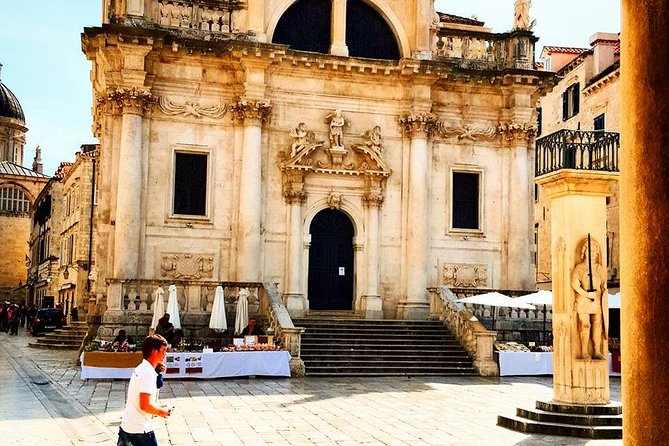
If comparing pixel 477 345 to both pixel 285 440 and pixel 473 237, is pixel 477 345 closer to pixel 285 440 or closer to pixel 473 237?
pixel 473 237

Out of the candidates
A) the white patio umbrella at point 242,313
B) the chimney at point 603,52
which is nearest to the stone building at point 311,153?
the white patio umbrella at point 242,313

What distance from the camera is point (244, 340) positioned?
76.6 ft

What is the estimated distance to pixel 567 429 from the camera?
13.3 metres

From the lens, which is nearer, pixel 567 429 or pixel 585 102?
pixel 567 429

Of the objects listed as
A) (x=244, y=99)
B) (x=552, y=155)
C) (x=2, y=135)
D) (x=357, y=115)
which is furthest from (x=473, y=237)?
(x=2, y=135)

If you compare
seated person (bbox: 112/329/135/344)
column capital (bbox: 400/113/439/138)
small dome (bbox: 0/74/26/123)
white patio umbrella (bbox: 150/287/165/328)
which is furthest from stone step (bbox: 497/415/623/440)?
small dome (bbox: 0/74/26/123)

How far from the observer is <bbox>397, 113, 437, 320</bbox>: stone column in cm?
2869

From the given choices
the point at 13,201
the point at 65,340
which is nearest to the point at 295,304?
the point at 65,340

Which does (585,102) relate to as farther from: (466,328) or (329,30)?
(466,328)

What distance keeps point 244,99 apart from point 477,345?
10924mm

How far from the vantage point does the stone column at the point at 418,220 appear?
28688mm

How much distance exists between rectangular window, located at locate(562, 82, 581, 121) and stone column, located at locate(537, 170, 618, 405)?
101 ft

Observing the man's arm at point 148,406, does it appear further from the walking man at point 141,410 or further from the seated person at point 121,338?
the seated person at point 121,338

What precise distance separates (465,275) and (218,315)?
953cm
